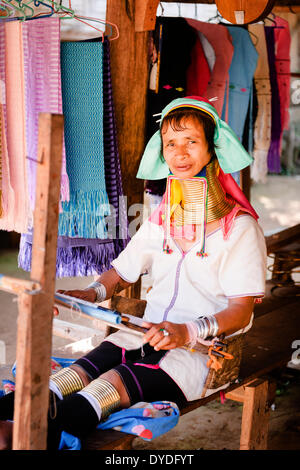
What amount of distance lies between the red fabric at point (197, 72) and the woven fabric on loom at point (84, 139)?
3.47ft

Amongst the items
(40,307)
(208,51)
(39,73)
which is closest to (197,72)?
(208,51)

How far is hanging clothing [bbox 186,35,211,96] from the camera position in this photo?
3.81m

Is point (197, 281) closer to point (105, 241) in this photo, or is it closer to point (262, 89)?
point (105, 241)

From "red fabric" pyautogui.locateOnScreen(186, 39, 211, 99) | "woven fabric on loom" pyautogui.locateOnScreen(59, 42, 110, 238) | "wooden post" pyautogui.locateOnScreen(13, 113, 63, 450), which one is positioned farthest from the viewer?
"red fabric" pyautogui.locateOnScreen(186, 39, 211, 99)

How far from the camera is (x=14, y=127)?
2.71 metres

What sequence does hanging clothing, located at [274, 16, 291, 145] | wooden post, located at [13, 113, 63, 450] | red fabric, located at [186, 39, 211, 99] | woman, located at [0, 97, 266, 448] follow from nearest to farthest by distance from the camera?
wooden post, located at [13, 113, 63, 450]
woman, located at [0, 97, 266, 448]
red fabric, located at [186, 39, 211, 99]
hanging clothing, located at [274, 16, 291, 145]

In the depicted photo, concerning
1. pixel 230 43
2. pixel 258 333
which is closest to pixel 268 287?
pixel 258 333

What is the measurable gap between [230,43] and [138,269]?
2.01 meters

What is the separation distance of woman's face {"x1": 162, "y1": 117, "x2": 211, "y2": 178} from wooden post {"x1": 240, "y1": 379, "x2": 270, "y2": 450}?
1070 millimetres

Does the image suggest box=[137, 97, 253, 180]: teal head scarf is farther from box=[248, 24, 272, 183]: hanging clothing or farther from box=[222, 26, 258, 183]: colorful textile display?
box=[248, 24, 272, 183]: hanging clothing

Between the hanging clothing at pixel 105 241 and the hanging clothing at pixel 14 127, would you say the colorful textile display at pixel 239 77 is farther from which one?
the hanging clothing at pixel 14 127

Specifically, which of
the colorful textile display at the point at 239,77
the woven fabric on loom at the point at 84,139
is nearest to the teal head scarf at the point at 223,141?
the woven fabric on loom at the point at 84,139

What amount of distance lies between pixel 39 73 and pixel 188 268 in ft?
3.84

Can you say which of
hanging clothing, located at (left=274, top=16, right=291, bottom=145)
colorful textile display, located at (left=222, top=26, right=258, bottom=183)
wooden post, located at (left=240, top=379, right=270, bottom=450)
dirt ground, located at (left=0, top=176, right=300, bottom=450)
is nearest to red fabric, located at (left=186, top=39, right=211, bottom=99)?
colorful textile display, located at (left=222, top=26, right=258, bottom=183)
